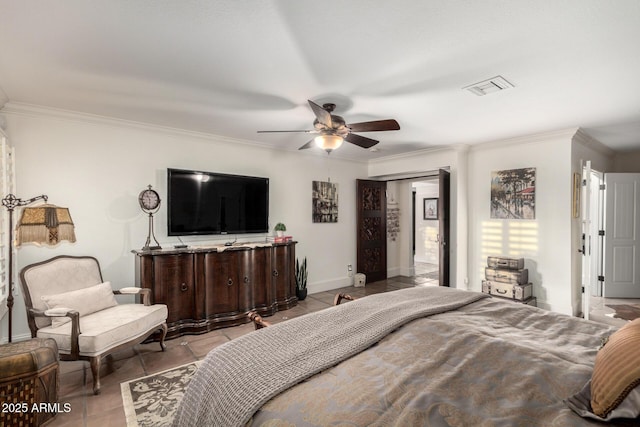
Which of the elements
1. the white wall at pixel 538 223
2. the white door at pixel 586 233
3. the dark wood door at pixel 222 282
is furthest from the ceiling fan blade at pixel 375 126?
the white door at pixel 586 233

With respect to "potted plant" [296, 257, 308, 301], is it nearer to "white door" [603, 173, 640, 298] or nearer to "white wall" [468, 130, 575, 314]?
"white wall" [468, 130, 575, 314]

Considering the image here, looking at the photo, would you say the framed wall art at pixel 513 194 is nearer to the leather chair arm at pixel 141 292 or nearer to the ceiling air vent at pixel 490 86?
the ceiling air vent at pixel 490 86

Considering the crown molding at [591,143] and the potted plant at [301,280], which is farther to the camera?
the potted plant at [301,280]

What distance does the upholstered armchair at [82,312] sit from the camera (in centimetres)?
238

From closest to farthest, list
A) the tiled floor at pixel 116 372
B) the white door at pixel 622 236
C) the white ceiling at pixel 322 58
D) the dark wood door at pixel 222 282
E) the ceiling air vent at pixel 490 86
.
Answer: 1. the white ceiling at pixel 322 58
2. the tiled floor at pixel 116 372
3. the ceiling air vent at pixel 490 86
4. the dark wood door at pixel 222 282
5. the white door at pixel 622 236

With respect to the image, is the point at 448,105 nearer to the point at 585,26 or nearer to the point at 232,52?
the point at 585,26

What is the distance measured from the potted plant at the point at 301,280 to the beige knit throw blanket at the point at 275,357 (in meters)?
2.99

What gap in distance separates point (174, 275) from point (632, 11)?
4.20 m

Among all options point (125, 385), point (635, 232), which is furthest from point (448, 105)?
point (635, 232)

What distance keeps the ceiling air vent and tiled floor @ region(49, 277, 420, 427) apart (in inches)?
134

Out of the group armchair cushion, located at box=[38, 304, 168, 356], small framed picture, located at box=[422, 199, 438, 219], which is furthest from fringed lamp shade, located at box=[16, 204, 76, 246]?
small framed picture, located at box=[422, 199, 438, 219]

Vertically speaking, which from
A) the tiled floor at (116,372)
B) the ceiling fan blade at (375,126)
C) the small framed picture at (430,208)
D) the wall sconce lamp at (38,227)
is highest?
the ceiling fan blade at (375,126)

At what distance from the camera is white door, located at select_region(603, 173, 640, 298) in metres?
5.14

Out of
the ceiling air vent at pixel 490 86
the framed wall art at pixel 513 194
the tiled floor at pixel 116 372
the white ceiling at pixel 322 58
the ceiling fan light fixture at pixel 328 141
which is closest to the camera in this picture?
the white ceiling at pixel 322 58
